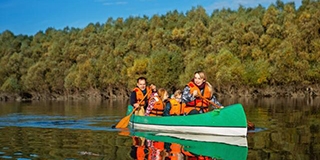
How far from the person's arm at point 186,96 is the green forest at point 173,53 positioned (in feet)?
170

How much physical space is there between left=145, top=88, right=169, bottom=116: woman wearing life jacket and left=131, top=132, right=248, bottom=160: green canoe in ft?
4.56

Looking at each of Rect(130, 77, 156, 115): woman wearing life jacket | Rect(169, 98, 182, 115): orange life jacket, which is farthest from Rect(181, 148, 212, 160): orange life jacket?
Rect(130, 77, 156, 115): woman wearing life jacket

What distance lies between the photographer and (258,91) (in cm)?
7738

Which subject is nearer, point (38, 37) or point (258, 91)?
point (258, 91)

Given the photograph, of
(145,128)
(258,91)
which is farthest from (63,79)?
(145,128)

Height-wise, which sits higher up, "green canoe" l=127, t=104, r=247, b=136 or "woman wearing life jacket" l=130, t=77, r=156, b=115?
"woman wearing life jacket" l=130, t=77, r=156, b=115

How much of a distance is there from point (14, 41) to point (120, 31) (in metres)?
29.0

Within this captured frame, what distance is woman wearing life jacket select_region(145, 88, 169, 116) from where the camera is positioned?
66.8 ft

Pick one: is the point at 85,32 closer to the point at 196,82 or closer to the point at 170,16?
the point at 170,16

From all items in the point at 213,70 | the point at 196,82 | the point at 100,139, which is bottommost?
the point at 100,139

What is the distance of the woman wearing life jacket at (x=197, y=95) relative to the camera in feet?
58.2

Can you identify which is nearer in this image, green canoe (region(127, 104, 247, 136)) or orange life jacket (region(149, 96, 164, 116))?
green canoe (region(127, 104, 247, 136))

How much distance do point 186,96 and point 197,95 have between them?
431 millimetres

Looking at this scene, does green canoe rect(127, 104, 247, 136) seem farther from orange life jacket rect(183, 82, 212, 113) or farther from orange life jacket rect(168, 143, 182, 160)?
orange life jacket rect(168, 143, 182, 160)
